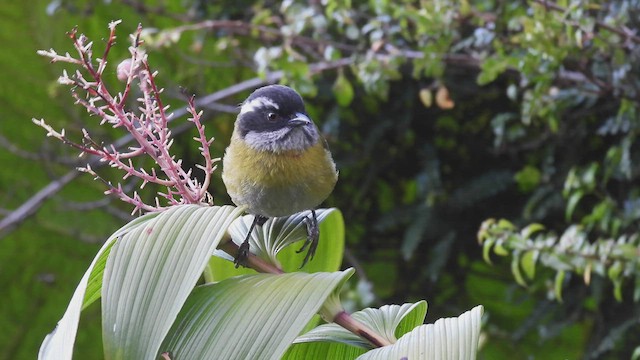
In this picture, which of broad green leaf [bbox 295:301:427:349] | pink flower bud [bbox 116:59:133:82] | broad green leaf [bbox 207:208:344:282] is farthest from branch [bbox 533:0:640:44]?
pink flower bud [bbox 116:59:133:82]

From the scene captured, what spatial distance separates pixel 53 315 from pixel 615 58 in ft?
9.07

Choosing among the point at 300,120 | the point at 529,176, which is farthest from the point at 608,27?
the point at 300,120

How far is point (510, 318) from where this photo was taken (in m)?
3.59

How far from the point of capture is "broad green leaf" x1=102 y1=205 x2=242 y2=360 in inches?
43.8

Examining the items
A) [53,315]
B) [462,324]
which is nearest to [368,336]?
[462,324]

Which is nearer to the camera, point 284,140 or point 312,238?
point 312,238

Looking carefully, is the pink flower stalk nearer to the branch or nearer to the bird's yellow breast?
the bird's yellow breast

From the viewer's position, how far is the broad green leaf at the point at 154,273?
111 cm

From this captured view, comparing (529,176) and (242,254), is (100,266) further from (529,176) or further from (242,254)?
(529,176)

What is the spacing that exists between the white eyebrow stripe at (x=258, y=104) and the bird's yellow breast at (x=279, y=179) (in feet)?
0.27

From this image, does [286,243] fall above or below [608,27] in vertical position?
above

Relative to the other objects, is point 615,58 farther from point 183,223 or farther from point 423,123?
point 183,223

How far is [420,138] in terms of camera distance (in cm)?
345

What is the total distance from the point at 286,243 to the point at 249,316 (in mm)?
262
